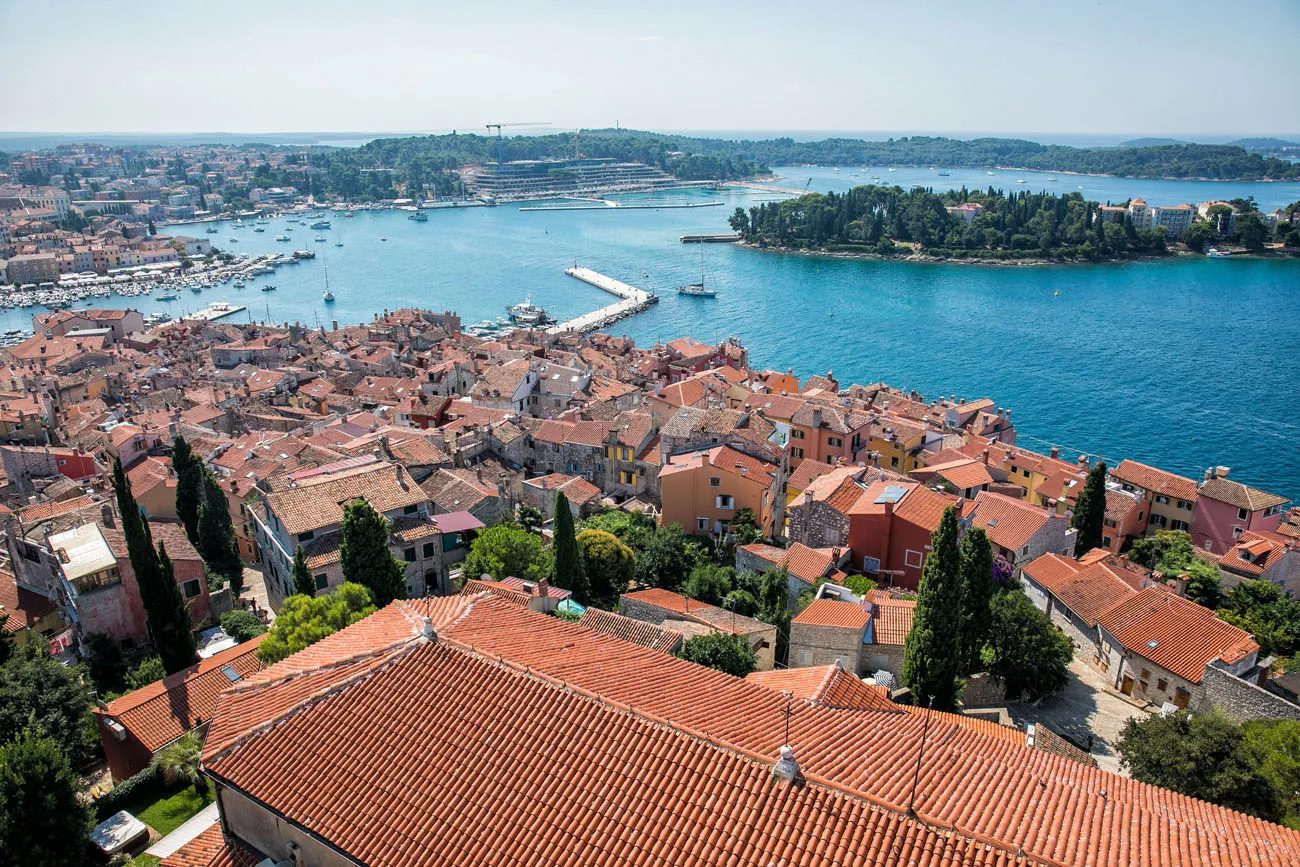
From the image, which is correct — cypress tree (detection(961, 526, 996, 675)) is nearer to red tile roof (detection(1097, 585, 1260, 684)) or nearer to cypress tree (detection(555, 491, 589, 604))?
red tile roof (detection(1097, 585, 1260, 684))

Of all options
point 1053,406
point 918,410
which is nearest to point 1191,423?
point 1053,406

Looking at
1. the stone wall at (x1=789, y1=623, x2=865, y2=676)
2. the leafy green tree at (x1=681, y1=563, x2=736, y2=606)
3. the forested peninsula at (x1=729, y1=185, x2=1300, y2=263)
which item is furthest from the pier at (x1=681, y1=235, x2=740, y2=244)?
the stone wall at (x1=789, y1=623, x2=865, y2=676)

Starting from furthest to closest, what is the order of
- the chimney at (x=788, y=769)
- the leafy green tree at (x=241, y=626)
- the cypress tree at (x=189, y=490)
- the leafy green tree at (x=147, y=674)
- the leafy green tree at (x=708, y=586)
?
1. the cypress tree at (x=189, y=490)
2. the leafy green tree at (x=708, y=586)
3. the leafy green tree at (x=241, y=626)
4. the leafy green tree at (x=147, y=674)
5. the chimney at (x=788, y=769)

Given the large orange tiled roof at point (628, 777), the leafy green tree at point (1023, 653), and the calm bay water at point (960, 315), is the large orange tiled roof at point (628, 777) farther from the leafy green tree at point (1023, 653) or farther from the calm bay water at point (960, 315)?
the calm bay water at point (960, 315)

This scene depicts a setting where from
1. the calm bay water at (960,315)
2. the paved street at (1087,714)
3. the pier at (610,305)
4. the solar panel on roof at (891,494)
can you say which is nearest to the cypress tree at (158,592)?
the paved street at (1087,714)

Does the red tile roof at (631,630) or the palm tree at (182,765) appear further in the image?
the red tile roof at (631,630)

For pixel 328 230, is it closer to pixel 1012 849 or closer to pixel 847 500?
pixel 847 500
